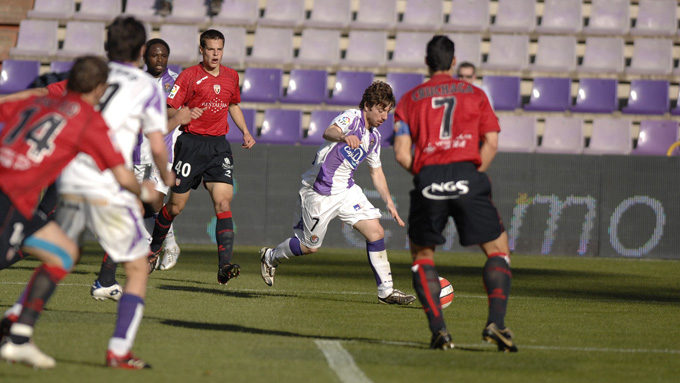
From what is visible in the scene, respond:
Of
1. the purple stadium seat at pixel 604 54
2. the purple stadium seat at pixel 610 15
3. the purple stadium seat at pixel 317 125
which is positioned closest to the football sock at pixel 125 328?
the purple stadium seat at pixel 317 125

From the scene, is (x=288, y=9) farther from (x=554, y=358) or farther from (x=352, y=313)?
(x=554, y=358)

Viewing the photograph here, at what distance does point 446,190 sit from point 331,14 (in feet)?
51.0

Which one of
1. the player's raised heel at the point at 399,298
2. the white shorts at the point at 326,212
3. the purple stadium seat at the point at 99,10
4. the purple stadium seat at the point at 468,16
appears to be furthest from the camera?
the purple stadium seat at the point at 99,10

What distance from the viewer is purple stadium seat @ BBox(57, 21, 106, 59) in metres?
21.3

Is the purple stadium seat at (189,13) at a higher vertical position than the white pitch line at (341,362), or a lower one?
higher

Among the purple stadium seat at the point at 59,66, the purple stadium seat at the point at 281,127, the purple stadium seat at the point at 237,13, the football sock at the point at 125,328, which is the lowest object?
the purple stadium seat at the point at 281,127

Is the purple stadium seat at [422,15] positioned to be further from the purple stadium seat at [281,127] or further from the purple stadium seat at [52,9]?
the purple stadium seat at [52,9]

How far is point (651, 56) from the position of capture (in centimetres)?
2112

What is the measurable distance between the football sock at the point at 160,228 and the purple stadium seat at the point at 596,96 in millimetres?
11001

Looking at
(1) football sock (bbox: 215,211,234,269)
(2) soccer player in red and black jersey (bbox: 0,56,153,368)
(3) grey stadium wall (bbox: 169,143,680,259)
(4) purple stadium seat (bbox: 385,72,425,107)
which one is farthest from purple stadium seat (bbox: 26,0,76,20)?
(2) soccer player in red and black jersey (bbox: 0,56,153,368)

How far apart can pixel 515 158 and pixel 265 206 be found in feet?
14.3

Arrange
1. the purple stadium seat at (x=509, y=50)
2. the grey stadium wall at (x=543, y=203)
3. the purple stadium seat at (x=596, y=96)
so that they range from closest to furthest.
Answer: the grey stadium wall at (x=543, y=203), the purple stadium seat at (x=596, y=96), the purple stadium seat at (x=509, y=50)

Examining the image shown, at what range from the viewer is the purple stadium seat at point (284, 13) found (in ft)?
71.0

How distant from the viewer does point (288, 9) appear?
21953 millimetres
